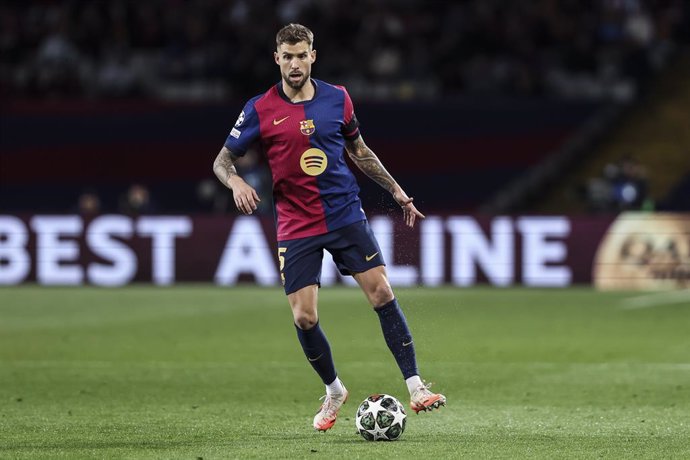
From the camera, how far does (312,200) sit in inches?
309

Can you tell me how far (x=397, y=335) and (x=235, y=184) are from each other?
4.17 feet

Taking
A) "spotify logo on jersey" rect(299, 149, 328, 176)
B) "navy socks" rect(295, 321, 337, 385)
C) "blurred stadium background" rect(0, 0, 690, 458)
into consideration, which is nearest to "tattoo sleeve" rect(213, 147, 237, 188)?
"spotify logo on jersey" rect(299, 149, 328, 176)

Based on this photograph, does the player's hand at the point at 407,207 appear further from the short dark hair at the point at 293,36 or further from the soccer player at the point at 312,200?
the short dark hair at the point at 293,36

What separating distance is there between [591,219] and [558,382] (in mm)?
10468

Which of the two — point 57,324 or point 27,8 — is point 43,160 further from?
point 57,324

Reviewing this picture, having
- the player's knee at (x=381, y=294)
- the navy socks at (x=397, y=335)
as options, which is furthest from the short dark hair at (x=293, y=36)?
the navy socks at (x=397, y=335)

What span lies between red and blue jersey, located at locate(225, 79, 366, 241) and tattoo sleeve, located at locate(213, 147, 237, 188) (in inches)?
2.0

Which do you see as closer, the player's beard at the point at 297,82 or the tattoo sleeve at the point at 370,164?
the player's beard at the point at 297,82

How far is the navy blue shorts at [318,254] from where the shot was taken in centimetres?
784

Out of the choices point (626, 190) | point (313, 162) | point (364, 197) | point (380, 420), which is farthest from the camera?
point (626, 190)

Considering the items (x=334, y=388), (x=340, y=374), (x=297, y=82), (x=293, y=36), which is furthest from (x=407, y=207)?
(x=340, y=374)

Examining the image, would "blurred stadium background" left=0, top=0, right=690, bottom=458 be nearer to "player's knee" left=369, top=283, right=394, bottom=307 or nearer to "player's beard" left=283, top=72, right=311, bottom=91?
"player's knee" left=369, top=283, right=394, bottom=307

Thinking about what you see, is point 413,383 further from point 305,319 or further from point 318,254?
point 318,254

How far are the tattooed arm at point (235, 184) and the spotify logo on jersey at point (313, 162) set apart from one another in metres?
0.37
